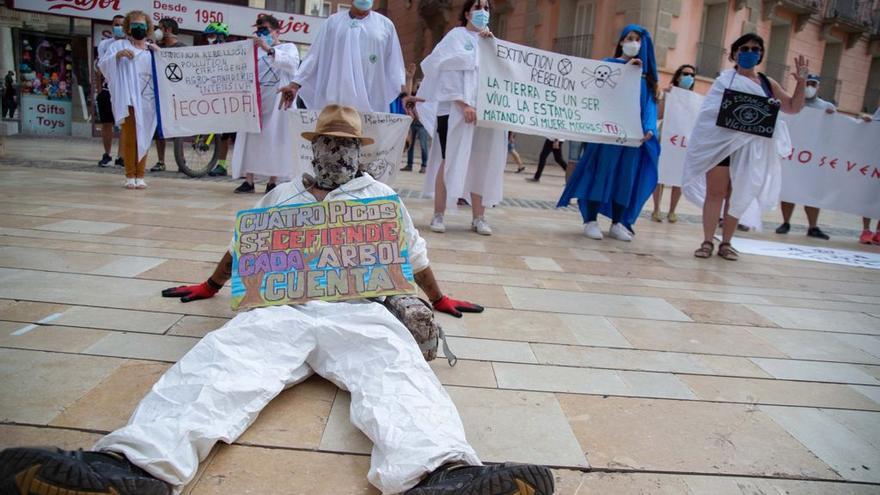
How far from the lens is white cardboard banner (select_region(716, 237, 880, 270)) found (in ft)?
21.7

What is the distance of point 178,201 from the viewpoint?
6.66 m

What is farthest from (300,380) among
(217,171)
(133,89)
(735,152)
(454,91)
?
(217,171)

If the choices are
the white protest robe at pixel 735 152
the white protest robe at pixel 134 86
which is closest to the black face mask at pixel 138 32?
the white protest robe at pixel 134 86

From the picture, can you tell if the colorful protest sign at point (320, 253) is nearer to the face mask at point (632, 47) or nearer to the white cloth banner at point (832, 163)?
the face mask at point (632, 47)

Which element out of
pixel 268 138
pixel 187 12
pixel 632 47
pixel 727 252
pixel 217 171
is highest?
pixel 187 12

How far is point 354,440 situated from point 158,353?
3.54ft

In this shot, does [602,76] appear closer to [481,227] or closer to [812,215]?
[481,227]

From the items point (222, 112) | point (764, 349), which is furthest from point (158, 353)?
point (222, 112)

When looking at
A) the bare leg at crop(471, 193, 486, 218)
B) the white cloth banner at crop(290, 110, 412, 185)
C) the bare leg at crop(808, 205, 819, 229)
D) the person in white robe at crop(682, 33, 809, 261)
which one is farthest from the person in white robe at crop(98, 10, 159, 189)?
the bare leg at crop(808, 205, 819, 229)

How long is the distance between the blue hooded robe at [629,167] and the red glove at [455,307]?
327 cm

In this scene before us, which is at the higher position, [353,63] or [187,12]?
[187,12]

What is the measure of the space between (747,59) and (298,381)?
5.06 m

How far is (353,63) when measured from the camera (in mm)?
5734

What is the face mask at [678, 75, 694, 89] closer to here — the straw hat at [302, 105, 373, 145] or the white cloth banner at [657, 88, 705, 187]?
the white cloth banner at [657, 88, 705, 187]
